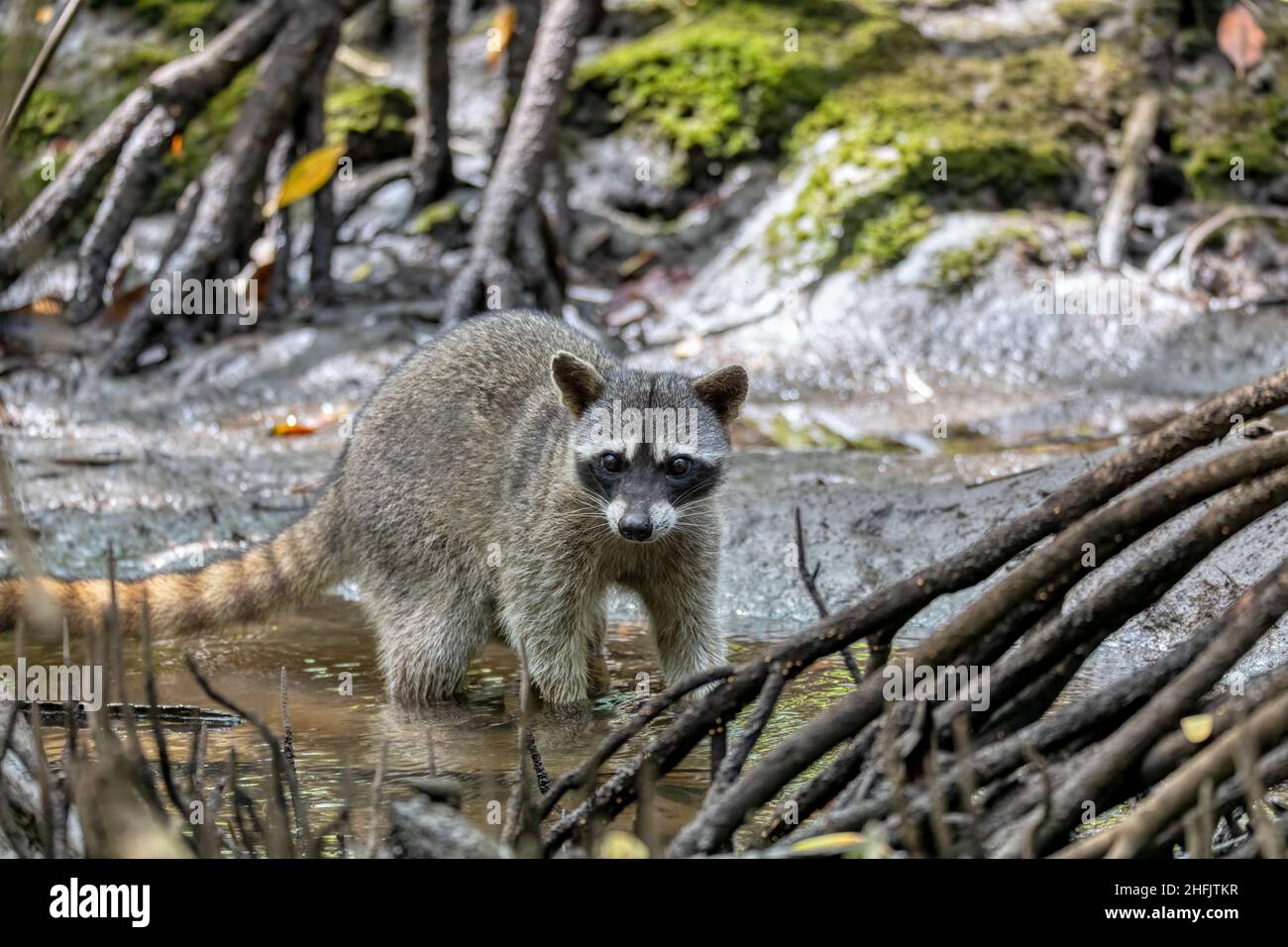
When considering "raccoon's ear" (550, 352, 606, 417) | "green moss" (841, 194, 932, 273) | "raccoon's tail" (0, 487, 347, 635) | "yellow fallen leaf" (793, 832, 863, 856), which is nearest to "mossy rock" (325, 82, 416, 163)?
"green moss" (841, 194, 932, 273)

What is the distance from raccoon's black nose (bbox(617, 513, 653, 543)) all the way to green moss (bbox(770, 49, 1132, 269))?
502cm

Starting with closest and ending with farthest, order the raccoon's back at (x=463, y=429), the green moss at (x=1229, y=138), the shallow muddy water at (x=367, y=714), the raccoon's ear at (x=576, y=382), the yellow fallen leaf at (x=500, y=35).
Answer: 1. the shallow muddy water at (x=367, y=714)
2. the raccoon's ear at (x=576, y=382)
3. the raccoon's back at (x=463, y=429)
4. the green moss at (x=1229, y=138)
5. the yellow fallen leaf at (x=500, y=35)

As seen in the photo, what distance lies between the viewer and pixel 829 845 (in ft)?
8.32

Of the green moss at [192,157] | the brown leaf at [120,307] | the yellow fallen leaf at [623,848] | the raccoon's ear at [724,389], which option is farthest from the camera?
the green moss at [192,157]

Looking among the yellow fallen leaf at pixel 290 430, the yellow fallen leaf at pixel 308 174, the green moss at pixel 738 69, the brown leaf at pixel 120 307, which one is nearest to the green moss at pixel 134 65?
the brown leaf at pixel 120 307

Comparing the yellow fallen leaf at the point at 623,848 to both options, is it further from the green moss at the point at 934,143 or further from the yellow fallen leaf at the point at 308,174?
the green moss at the point at 934,143

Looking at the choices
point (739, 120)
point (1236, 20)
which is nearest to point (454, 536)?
point (739, 120)

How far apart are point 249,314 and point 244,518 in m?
2.85

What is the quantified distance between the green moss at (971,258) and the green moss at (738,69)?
1.68 meters

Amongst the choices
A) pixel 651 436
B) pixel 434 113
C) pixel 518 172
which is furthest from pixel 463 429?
pixel 434 113

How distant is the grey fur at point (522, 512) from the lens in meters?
5.19

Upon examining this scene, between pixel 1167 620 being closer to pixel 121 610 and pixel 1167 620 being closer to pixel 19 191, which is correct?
pixel 121 610
